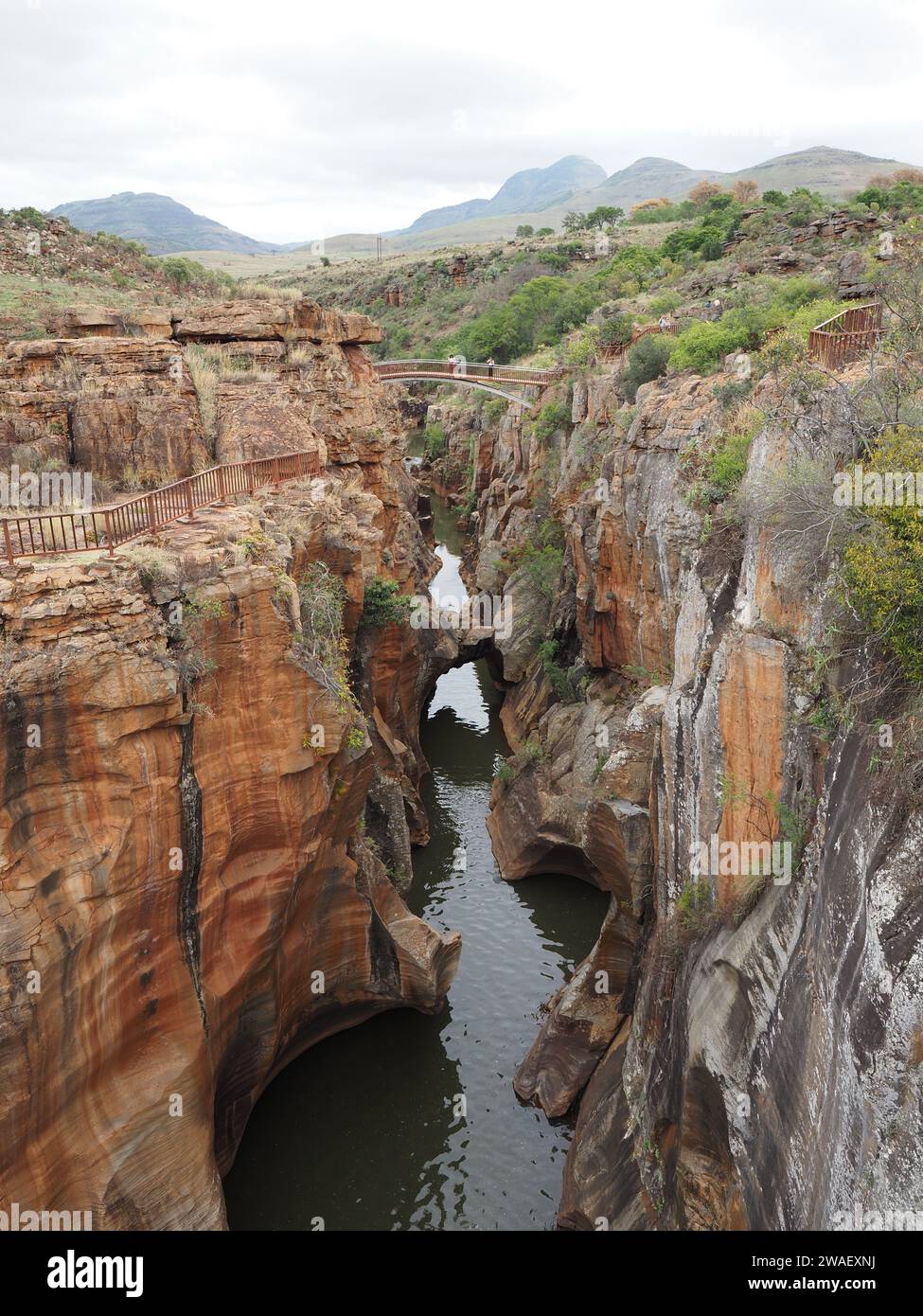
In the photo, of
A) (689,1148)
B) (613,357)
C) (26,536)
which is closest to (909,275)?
(689,1148)

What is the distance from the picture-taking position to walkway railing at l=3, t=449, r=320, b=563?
40.2 feet

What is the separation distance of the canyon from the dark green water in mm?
537

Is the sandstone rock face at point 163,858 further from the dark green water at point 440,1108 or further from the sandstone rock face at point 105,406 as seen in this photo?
the sandstone rock face at point 105,406

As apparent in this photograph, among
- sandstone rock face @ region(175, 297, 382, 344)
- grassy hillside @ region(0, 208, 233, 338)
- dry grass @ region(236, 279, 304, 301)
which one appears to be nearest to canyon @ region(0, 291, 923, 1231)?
sandstone rock face @ region(175, 297, 382, 344)

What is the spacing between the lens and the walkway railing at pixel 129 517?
1227cm

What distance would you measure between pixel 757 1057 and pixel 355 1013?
9.90 m

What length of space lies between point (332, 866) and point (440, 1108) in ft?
15.7

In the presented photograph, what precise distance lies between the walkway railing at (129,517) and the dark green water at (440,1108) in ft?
32.7

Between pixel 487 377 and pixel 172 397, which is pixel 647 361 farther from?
pixel 487 377

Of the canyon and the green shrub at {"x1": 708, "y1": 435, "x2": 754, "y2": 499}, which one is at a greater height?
the green shrub at {"x1": 708, "y1": 435, "x2": 754, "y2": 499}

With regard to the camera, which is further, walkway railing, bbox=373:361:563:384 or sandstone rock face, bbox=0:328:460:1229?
walkway railing, bbox=373:361:563:384

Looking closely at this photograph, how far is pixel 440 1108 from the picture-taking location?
1650cm

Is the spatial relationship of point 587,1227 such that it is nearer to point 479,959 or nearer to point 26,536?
point 479,959

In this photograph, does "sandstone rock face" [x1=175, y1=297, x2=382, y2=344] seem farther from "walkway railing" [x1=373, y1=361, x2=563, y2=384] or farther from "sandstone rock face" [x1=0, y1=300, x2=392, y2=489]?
"walkway railing" [x1=373, y1=361, x2=563, y2=384]
